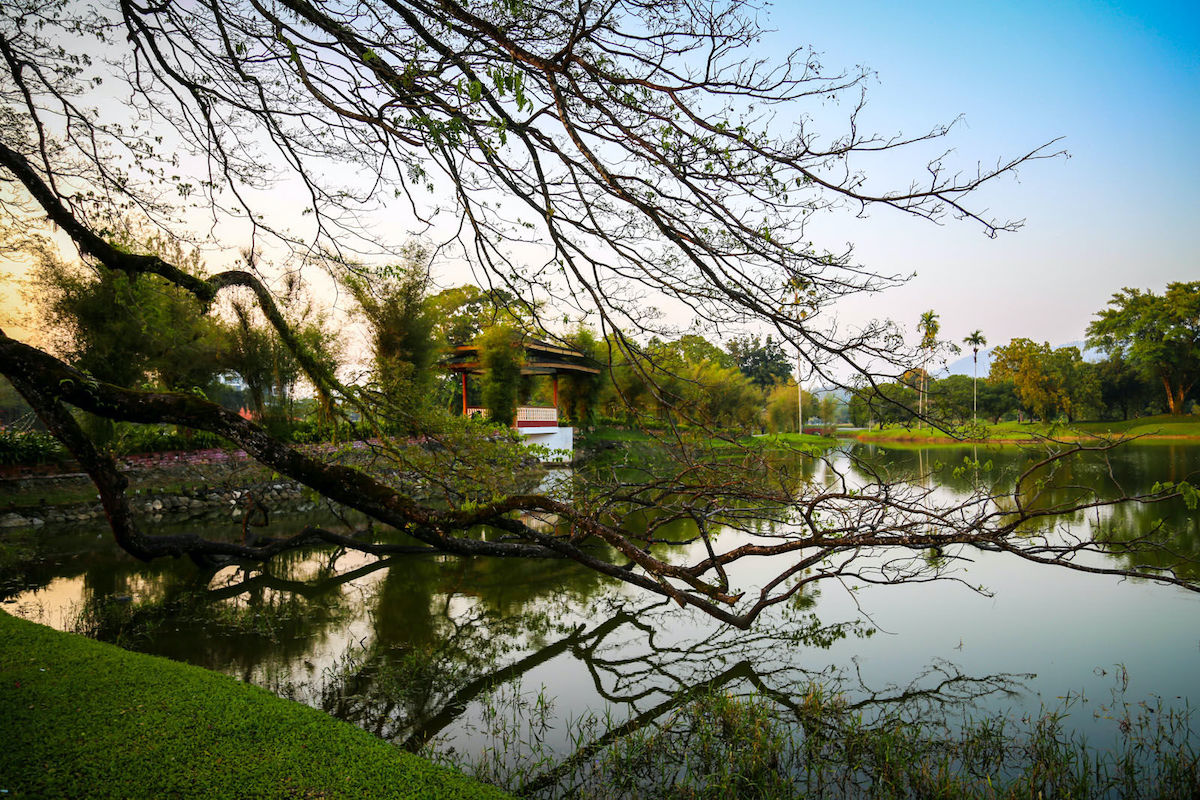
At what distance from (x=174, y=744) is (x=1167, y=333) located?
29.3 m

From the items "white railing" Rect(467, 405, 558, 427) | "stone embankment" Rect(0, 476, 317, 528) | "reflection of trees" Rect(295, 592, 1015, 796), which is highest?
"white railing" Rect(467, 405, 558, 427)

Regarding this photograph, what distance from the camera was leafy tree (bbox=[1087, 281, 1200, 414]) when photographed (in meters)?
20.8

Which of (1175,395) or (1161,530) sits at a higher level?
(1175,395)

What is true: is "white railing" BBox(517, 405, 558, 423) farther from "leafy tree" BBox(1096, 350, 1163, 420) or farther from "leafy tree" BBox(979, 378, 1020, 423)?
"leafy tree" BBox(979, 378, 1020, 423)

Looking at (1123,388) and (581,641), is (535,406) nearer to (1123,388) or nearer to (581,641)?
(581,641)

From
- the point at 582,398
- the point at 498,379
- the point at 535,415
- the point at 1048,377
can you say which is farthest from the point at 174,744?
the point at 1048,377

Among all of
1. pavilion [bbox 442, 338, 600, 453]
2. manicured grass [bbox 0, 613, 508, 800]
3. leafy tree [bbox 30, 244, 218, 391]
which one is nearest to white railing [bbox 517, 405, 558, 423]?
pavilion [bbox 442, 338, 600, 453]

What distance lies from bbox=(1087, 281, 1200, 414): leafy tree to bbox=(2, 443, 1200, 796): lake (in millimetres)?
18606

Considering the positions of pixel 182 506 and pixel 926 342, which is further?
pixel 182 506

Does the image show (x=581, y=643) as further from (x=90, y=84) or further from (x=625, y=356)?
(x=90, y=84)

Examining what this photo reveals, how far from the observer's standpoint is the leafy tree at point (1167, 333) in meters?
20.8

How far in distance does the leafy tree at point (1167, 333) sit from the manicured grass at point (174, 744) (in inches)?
1079

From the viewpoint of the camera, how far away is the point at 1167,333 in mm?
21344

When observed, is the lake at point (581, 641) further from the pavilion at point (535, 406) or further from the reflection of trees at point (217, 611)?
the pavilion at point (535, 406)
